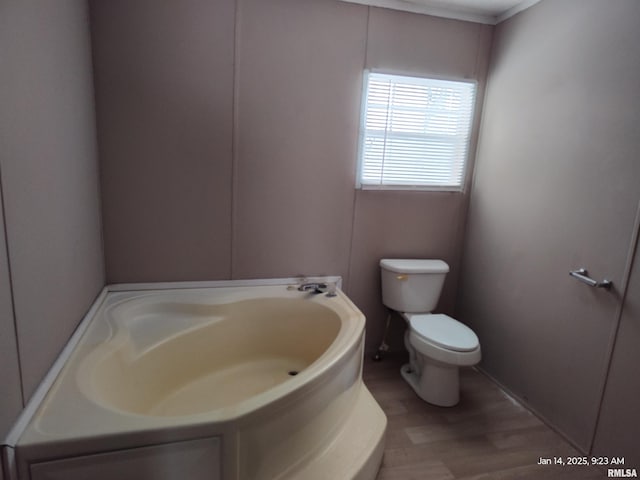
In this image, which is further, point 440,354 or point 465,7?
point 465,7

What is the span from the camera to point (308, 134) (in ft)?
7.51

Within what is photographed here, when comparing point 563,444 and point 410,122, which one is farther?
point 410,122

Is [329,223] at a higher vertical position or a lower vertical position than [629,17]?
lower

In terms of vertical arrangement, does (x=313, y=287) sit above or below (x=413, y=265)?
below

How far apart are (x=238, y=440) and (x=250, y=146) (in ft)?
5.20

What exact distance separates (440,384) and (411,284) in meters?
0.63

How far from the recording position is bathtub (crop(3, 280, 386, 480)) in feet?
3.58

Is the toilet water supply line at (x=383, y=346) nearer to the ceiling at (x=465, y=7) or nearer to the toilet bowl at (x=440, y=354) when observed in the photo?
the toilet bowl at (x=440, y=354)

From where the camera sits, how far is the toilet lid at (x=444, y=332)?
206 centimetres

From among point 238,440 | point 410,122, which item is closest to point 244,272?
point 238,440

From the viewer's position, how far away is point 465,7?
2324mm

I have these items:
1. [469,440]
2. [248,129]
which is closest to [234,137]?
[248,129]

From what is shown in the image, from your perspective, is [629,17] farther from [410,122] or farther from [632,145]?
[410,122]

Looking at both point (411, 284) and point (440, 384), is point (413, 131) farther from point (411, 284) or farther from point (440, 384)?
point (440, 384)
